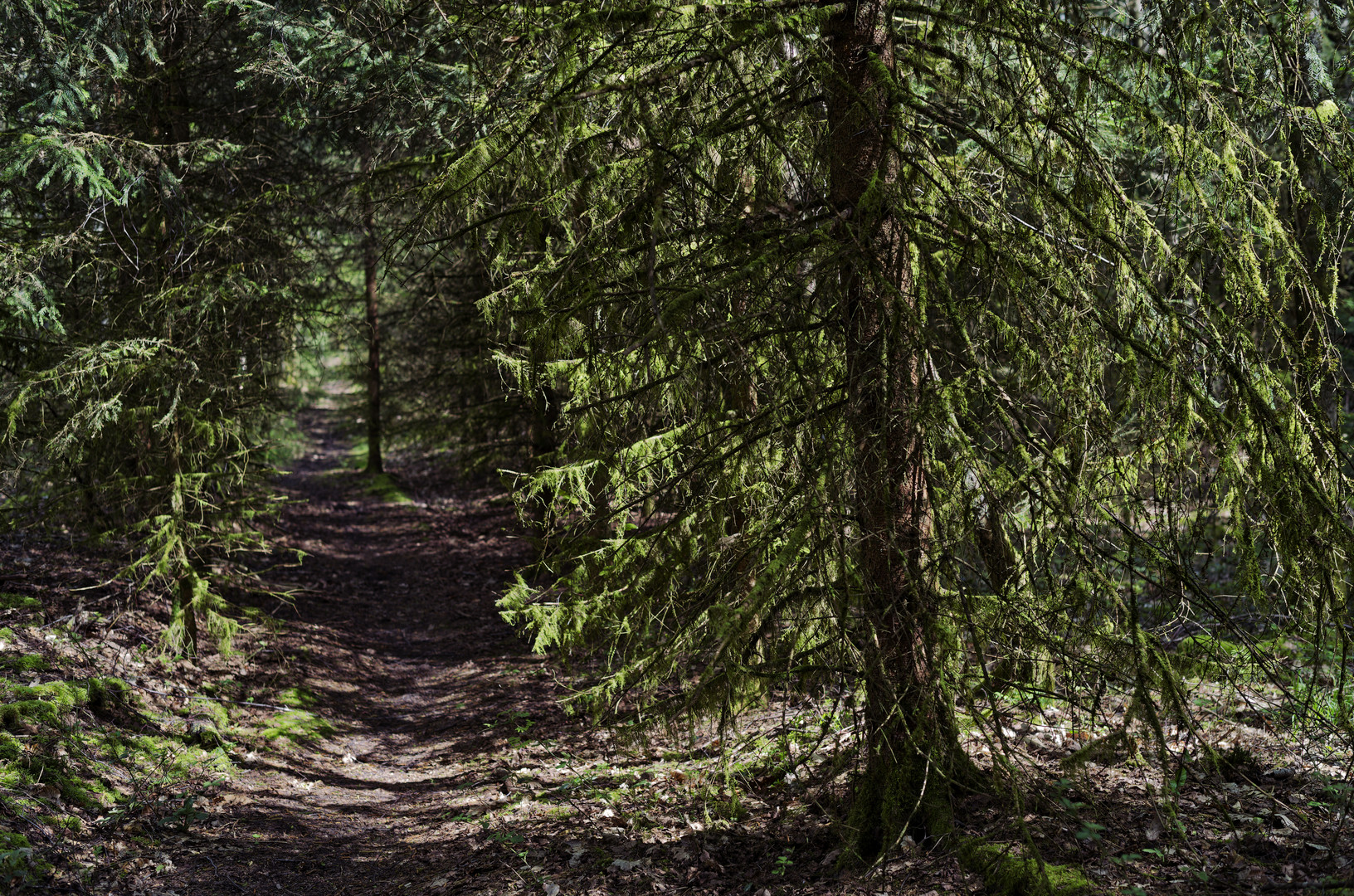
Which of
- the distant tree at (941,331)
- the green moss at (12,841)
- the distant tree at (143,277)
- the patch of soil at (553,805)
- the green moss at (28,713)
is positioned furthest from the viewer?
the distant tree at (143,277)

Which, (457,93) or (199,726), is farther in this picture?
(457,93)

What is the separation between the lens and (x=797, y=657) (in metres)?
4.56

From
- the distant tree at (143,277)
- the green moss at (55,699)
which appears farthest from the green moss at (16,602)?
the green moss at (55,699)

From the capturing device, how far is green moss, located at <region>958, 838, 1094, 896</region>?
3.87 m

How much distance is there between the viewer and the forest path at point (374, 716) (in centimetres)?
630

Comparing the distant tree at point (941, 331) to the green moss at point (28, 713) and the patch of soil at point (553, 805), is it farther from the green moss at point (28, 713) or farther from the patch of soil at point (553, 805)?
the green moss at point (28, 713)

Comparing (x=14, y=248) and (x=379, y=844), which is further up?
(x=14, y=248)

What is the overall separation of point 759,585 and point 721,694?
83 centimetres

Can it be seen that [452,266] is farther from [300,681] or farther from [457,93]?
[300,681]

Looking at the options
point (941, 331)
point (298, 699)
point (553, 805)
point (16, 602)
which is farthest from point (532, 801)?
point (16, 602)

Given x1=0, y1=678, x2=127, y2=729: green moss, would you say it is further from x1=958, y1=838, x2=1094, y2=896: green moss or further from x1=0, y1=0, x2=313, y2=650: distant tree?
x1=958, y1=838, x2=1094, y2=896: green moss

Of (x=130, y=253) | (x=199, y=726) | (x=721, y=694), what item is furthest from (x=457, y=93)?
(x=721, y=694)

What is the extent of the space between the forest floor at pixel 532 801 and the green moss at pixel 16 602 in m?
0.39

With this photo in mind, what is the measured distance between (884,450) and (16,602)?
354 inches
